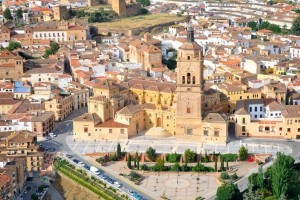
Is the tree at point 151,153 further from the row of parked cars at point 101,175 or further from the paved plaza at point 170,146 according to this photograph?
the row of parked cars at point 101,175

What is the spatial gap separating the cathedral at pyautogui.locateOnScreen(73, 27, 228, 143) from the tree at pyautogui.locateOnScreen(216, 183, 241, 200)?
8.16 meters

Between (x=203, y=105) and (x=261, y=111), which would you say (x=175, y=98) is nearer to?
(x=203, y=105)

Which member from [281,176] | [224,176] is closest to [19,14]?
[224,176]

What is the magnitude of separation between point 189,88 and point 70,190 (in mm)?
11093

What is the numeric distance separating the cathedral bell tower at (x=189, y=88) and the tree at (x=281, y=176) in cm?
881

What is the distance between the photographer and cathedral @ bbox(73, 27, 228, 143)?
134ft

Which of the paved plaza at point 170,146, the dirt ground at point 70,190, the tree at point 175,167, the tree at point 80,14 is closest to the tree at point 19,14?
the tree at point 80,14

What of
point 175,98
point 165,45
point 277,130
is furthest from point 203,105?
point 165,45

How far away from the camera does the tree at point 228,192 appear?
31.9m

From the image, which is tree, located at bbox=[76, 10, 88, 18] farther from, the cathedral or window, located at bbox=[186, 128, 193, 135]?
window, located at bbox=[186, 128, 193, 135]

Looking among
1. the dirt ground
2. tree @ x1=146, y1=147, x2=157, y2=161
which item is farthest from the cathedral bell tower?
the dirt ground

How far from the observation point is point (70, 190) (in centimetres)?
3641

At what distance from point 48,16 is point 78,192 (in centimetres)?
4521

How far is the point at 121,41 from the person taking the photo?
66875mm
